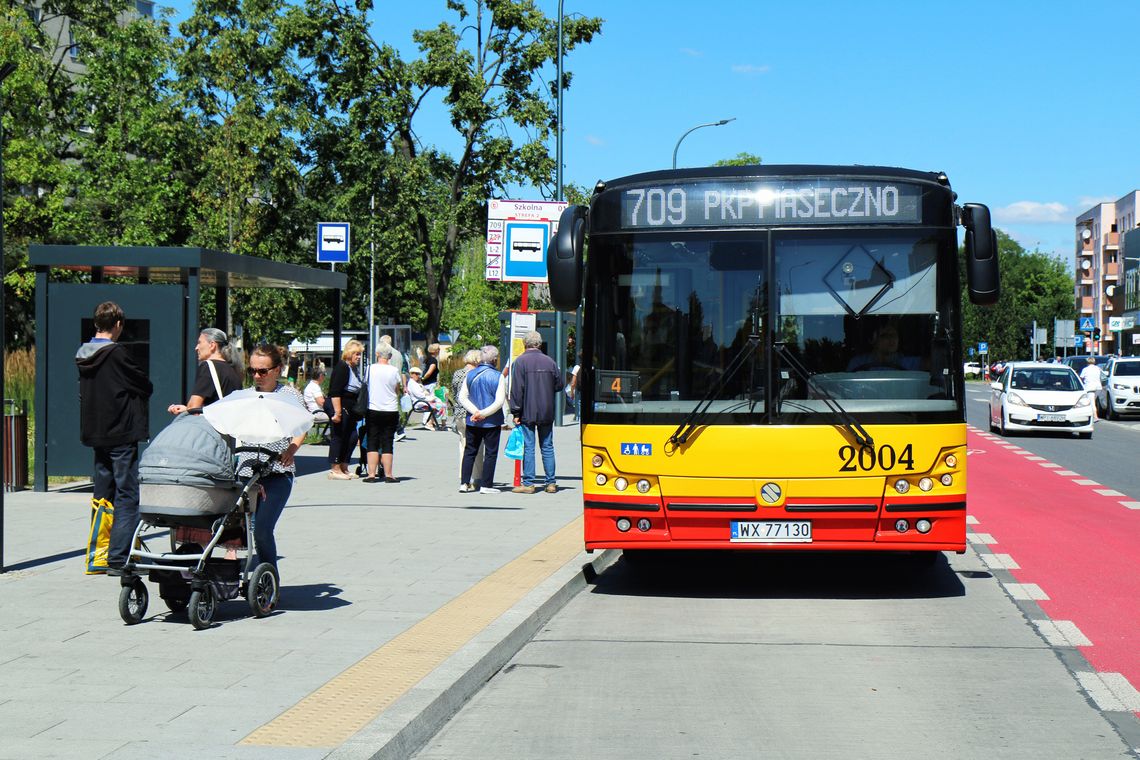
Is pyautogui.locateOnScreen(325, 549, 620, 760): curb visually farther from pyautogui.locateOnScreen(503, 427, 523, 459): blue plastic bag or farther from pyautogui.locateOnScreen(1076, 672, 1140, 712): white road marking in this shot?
pyautogui.locateOnScreen(503, 427, 523, 459): blue plastic bag

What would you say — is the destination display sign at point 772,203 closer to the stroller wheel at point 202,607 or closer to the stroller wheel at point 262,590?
the stroller wheel at point 262,590

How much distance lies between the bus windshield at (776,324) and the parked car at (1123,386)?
32440 mm

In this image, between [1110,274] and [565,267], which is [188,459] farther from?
[1110,274]

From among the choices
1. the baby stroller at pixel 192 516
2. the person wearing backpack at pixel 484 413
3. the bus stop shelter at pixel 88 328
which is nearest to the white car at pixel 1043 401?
the person wearing backpack at pixel 484 413

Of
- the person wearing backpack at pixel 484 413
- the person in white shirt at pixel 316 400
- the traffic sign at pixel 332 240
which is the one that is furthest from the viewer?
the traffic sign at pixel 332 240

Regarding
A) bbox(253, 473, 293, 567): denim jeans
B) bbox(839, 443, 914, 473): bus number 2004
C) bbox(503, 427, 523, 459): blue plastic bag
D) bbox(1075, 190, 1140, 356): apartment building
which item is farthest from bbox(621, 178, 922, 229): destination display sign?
bbox(1075, 190, 1140, 356): apartment building

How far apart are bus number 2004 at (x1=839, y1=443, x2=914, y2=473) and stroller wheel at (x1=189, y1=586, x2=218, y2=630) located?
157 inches

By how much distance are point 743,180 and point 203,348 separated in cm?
371

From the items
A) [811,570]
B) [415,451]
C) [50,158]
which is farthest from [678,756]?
[50,158]

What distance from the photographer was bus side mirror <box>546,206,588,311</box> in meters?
9.52

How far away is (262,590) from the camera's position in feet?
27.0

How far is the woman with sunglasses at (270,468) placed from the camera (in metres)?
8.12

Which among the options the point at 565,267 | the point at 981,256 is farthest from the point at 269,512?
the point at 981,256

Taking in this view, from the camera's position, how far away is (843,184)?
982 centimetres
